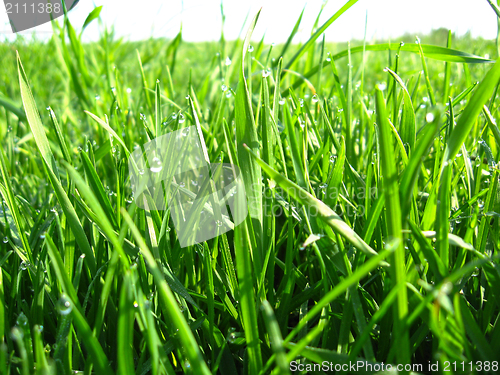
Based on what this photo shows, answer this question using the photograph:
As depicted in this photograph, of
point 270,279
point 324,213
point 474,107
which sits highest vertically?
point 474,107

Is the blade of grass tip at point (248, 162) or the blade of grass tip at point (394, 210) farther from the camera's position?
the blade of grass tip at point (248, 162)

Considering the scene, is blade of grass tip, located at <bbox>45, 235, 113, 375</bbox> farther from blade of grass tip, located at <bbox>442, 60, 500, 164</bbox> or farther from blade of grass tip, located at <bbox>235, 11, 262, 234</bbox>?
blade of grass tip, located at <bbox>442, 60, 500, 164</bbox>

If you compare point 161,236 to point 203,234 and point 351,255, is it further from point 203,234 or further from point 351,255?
point 351,255

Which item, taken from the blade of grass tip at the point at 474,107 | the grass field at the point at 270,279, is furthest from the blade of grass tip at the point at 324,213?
the blade of grass tip at the point at 474,107

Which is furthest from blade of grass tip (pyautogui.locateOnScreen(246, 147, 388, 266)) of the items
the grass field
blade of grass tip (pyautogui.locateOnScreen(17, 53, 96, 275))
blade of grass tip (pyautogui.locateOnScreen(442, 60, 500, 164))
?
blade of grass tip (pyautogui.locateOnScreen(17, 53, 96, 275))

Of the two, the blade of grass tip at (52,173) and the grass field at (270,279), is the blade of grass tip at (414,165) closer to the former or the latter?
the grass field at (270,279)

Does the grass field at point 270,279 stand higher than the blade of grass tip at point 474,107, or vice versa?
the blade of grass tip at point 474,107

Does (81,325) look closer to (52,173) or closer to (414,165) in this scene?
(52,173)

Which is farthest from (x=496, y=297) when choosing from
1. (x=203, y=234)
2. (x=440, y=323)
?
(x=203, y=234)

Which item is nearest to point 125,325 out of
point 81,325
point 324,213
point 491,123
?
point 81,325

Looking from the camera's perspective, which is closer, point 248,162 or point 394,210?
point 394,210

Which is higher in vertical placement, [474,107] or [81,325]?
[474,107]
